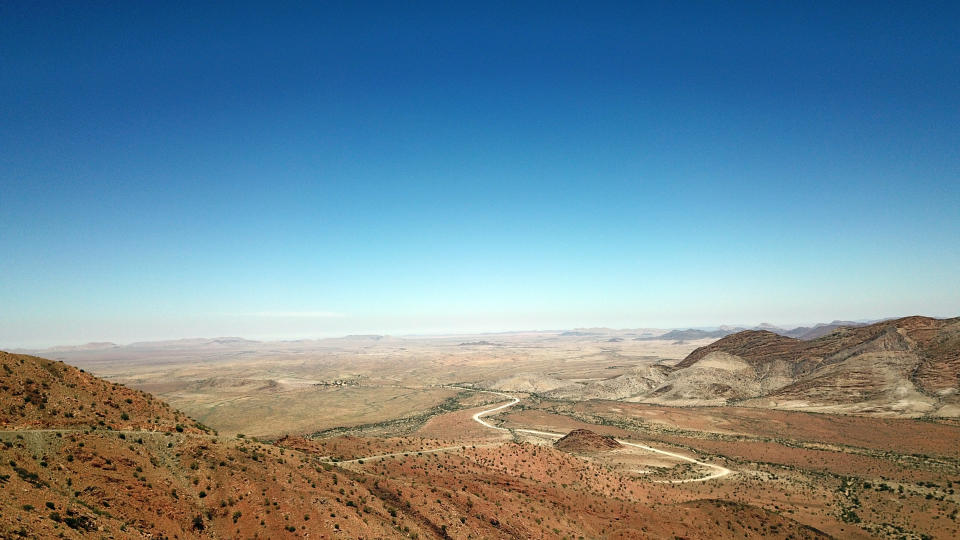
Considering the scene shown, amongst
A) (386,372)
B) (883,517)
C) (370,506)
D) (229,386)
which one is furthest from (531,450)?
(386,372)

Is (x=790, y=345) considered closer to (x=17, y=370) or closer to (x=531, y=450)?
(x=531, y=450)

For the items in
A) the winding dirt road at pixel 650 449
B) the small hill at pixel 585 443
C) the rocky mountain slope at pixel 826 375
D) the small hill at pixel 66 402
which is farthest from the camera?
the rocky mountain slope at pixel 826 375

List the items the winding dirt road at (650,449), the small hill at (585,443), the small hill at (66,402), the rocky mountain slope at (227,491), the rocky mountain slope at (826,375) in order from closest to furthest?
the rocky mountain slope at (227,491), the small hill at (66,402), the winding dirt road at (650,449), the small hill at (585,443), the rocky mountain slope at (826,375)

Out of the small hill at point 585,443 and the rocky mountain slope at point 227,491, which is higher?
the rocky mountain slope at point 227,491

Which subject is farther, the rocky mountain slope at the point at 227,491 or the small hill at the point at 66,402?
the small hill at the point at 66,402

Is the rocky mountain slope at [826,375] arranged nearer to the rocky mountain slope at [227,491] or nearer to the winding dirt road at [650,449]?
the winding dirt road at [650,449]

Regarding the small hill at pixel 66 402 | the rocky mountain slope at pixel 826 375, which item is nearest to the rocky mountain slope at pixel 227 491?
the small hill at pixel 66 402

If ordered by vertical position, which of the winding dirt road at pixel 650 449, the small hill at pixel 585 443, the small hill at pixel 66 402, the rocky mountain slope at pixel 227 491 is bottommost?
the winding dirt road at pixel 650 449

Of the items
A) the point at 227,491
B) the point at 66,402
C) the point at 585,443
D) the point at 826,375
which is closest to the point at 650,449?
the point at 585,443
